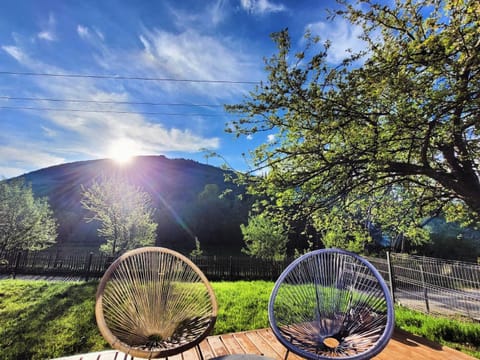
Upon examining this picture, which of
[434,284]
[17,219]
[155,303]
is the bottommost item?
[434,284]

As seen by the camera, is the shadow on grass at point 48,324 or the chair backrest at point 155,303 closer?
the chair backrest at point 155,303

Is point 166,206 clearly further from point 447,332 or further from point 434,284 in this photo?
point 447,332

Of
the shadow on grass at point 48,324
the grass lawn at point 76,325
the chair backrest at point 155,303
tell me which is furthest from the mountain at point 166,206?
the chair backrest at point 155,303

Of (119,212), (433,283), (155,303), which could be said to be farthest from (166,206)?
(155,303)

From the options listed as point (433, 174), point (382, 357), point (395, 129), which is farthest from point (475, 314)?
point (395, 129)

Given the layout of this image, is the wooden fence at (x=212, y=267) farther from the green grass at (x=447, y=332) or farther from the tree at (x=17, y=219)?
the green grass at (x=447, y=332)

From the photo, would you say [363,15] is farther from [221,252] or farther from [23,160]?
[221,252]

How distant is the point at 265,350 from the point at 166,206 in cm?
2420

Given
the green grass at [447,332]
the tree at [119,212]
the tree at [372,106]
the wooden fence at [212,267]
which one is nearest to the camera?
the tree at [372,106]

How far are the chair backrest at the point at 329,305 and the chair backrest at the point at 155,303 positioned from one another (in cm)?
59

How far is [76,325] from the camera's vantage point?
3117mm

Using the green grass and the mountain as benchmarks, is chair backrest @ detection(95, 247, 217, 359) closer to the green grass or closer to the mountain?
the green grass

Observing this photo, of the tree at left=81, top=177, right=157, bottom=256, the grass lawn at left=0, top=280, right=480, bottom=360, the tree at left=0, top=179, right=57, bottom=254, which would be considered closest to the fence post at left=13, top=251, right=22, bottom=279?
the tree at left=0, top=179, right=57, bottom=254

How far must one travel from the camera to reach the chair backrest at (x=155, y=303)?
1572mm
